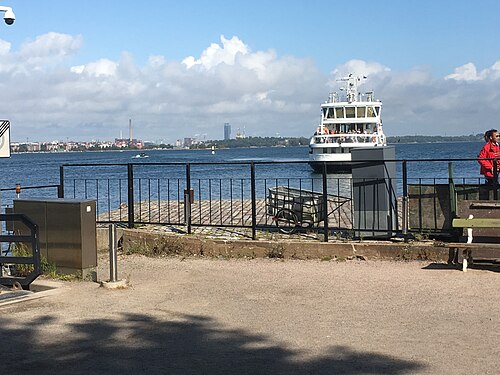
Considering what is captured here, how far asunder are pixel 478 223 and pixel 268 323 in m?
3.78

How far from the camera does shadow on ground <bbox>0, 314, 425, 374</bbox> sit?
5523 mm

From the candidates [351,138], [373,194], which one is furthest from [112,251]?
[351,138]

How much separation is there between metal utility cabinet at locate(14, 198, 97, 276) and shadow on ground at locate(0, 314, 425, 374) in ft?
7.80

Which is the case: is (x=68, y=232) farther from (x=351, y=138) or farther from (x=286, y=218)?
(x=351, y=138)

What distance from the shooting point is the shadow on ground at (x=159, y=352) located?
18.1 feet

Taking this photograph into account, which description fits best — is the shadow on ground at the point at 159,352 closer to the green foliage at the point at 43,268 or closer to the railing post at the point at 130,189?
the green foliage at the point at 43,268

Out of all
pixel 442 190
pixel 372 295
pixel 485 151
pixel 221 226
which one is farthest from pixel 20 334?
pixel 485 151

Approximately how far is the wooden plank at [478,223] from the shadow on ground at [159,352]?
3.98 metres

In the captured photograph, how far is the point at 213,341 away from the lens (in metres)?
6.38

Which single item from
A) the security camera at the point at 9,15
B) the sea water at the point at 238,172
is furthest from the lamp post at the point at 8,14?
the sea water at the point at 238,172

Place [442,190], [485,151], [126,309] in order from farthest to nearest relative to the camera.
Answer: [485,151]
[442,190]
[126,309]

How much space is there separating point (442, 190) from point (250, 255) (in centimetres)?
322

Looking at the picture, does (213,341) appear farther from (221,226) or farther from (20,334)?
(221,226)

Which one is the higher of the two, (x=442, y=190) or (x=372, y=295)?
(x=442, y=190)
